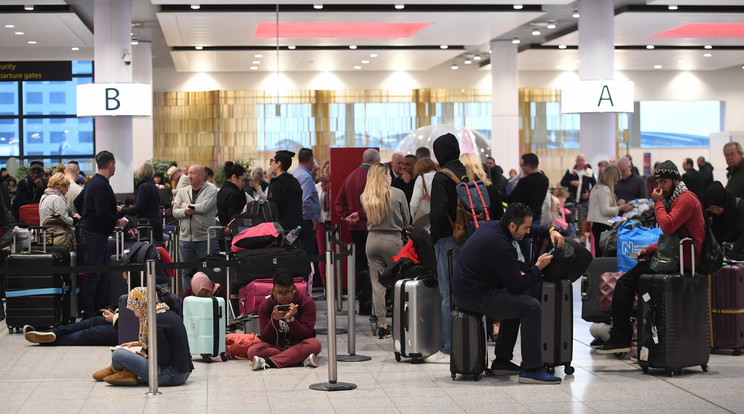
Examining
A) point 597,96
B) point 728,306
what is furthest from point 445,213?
point 597,96

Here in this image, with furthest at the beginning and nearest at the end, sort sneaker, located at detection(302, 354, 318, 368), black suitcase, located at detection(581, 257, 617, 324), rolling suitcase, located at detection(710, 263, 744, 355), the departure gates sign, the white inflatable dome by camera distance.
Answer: the white inflatable dome < the departure gates sign < black suitcase, located at detection(581, 257, 617, 324) < rolling suitcase, located at detection(710, 263, 744, 355) < sneaker, located at detection(302, 354, 318, 368)

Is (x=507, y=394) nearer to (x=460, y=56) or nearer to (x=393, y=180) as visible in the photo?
(x=393, y=180)

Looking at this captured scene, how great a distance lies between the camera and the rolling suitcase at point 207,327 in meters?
7.67

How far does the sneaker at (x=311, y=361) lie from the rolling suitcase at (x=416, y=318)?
66cm

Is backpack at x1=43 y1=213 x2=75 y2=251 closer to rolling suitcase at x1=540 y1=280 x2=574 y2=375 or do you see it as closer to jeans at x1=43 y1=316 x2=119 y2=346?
jeans at x1=43 y1=316 x2=119 y2=346

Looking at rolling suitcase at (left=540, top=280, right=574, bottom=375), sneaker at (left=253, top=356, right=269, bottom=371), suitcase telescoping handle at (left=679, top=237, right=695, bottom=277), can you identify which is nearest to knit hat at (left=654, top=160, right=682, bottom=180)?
suitcase telescoping handle at (left=679, top=237, right=695, bottom=277)

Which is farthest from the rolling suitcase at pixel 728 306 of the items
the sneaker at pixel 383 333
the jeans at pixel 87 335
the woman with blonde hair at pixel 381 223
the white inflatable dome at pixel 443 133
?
the white inflatable dome at pixel 443 133

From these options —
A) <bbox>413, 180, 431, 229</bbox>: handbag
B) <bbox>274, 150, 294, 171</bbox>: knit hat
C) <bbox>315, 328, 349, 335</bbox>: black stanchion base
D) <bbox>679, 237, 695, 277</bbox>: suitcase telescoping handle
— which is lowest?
<bbox>315, 328, 349, 335</bbox>: black stanchion base

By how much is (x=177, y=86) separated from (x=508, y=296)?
22124 mm

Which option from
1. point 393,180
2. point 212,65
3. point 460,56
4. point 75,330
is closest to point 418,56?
point 460,56

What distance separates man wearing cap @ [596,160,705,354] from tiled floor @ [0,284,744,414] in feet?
0.87

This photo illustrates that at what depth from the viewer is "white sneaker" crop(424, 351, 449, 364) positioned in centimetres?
758

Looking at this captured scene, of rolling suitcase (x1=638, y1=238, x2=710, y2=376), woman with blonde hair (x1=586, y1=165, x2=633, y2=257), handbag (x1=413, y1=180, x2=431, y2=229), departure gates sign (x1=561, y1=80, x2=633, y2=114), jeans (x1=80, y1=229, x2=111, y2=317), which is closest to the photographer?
rolling suitcase (x1=638, y1=238, x2=710, y2=376)

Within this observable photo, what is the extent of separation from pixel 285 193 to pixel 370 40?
39.9 feet
